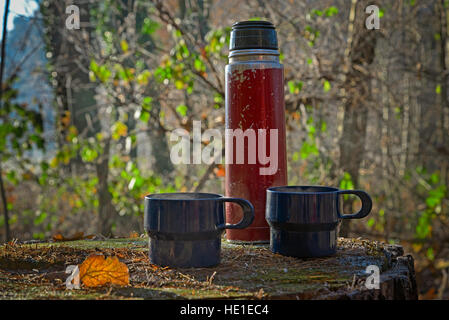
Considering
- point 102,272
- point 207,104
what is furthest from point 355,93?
point 102,272

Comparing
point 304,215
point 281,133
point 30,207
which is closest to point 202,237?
point 304,215

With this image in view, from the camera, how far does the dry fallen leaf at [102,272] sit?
139 cm

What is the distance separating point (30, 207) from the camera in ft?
19.1

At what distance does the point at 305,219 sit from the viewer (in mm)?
1602

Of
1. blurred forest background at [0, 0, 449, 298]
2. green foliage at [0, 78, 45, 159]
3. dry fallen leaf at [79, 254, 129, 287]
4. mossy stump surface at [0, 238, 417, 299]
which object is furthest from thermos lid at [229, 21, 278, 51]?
green foliage at [0, 78, 45, 159]

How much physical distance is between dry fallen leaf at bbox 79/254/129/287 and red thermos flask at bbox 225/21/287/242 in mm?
625

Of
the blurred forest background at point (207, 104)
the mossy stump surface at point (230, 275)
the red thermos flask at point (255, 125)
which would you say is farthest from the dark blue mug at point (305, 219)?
the blurred forest background at point (207, 104)

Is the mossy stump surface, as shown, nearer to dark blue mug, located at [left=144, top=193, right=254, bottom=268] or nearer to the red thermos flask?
dark blue mug, located at [left=144, top=193, right=254, bottom=268]

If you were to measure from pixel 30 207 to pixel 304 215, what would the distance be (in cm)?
484

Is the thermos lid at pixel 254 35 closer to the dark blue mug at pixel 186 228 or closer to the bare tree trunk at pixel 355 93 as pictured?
the dark blue mug at pixel 186 228

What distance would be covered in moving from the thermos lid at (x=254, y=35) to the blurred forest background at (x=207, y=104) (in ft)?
4.30

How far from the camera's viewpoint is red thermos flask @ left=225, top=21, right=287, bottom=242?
6.32 ft

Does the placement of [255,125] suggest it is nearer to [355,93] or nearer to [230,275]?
[230,275]
